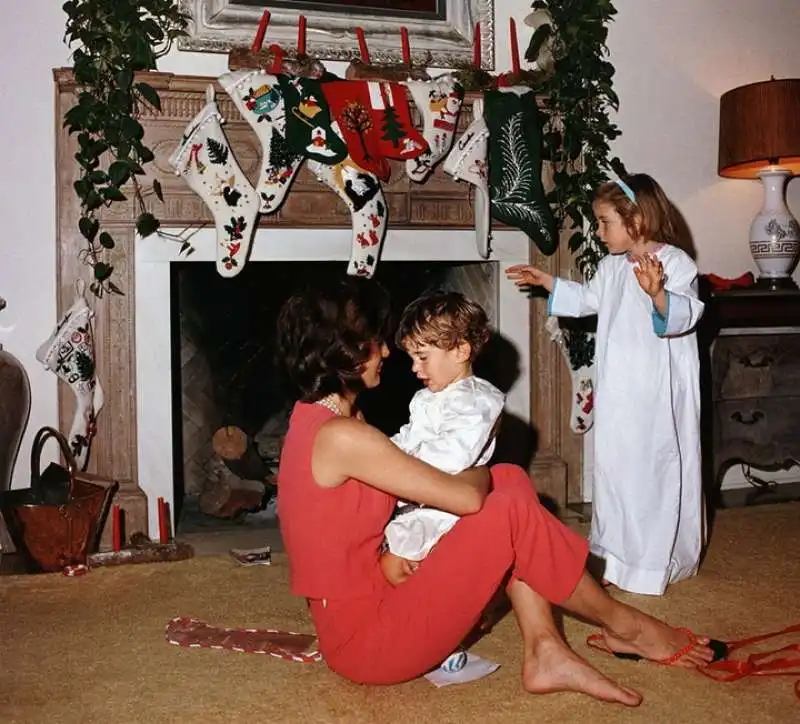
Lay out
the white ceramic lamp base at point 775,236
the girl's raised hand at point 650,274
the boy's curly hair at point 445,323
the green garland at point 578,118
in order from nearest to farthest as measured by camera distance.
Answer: the boy's curly hair at point 445,323, the girl's raised hand at point 650,274, the green garland at point 578,118, the white ceramic lamp base at point 775,236

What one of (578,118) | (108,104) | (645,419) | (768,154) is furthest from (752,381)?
(108,104)

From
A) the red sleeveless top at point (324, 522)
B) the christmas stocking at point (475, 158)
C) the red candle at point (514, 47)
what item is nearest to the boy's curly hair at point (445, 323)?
the red sleeveless top at point (324, 522)

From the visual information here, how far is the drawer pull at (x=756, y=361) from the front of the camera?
3492 millimetres

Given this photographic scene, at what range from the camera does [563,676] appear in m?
1.81

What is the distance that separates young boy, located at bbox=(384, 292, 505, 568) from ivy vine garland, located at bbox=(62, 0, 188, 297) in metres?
1.46

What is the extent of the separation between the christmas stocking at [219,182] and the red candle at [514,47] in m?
1.11

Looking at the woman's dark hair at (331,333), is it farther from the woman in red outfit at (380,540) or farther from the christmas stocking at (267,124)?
the christmas stocking at (267,124)

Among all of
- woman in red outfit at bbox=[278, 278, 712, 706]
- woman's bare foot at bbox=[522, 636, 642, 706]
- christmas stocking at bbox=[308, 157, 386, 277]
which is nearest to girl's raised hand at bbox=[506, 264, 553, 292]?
christmas stocking at bbox=[308, 157, 386, 277]

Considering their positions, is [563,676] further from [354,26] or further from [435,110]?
[354,26]

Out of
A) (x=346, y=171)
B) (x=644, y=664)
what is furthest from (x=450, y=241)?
(x=644, y=664)

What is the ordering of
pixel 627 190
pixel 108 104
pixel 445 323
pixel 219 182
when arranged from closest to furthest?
pixel 445 323 < pixel 627 190 < pixel 108 104 < pixel 219 182

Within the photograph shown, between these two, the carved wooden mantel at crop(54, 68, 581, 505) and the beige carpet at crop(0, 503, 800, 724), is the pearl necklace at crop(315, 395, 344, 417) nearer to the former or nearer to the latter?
the beige carpet at crop(0, 503, 800, 724)

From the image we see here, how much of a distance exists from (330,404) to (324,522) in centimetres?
23

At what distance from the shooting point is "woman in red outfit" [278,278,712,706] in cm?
168
